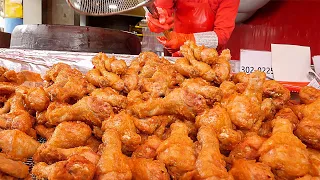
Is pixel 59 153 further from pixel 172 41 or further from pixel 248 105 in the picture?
pixel 172 41

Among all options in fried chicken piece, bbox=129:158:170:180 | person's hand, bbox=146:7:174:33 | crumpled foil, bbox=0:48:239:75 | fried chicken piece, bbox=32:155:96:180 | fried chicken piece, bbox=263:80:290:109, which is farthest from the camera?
person's hand, bbox=146:7:174:33

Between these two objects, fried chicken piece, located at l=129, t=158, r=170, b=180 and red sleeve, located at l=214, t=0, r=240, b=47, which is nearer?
fried chicken piece, located at l=129, t=158, r=170, b=180

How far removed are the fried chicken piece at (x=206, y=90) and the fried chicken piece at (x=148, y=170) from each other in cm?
38

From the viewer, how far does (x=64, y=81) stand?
154 cm

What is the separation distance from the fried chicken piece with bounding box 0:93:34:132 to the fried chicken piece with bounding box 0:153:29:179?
156mm

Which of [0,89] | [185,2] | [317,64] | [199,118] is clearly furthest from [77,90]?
[185,2]

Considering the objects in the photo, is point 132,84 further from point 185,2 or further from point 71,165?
point 185,2

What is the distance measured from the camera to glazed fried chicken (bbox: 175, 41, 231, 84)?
1.58 metres

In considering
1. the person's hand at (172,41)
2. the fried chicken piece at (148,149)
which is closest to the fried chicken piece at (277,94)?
the fried chicken piece at (148,149)

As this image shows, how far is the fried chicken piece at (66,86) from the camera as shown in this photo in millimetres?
1467

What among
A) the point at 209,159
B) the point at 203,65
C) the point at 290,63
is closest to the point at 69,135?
the point at 209,159

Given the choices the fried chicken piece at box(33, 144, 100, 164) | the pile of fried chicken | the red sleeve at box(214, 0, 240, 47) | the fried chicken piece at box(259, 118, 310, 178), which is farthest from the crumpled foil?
the red sleeve at box(214, 0, 240, 47)

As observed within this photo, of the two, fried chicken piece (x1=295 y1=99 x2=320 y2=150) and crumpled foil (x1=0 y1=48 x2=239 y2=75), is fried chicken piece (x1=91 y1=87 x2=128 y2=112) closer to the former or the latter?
fried chicken piece (x1=295 y1=99 x2=320 y2=150)

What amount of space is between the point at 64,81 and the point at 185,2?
10.7ft
